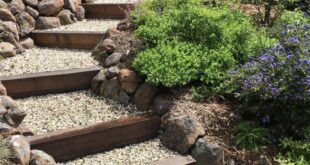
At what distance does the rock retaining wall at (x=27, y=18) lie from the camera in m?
5.18

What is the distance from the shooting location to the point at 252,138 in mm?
3660

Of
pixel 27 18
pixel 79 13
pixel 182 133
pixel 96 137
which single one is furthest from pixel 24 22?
pixel 182 133

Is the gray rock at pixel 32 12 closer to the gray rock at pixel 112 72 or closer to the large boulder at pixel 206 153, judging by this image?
the gray rock at pixel 112 72

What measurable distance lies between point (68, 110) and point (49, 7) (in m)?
2.14

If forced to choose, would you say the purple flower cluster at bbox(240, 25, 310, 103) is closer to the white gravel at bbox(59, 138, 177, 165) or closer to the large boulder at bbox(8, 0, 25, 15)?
the white gravel at bbox(59, 138, 177, 165)

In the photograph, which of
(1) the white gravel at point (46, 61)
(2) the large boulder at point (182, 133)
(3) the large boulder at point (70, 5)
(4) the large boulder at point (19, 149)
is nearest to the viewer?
(4) the large boulder at point (19, 149)

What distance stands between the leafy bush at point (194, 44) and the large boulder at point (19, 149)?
1355 mm

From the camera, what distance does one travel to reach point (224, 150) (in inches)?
145

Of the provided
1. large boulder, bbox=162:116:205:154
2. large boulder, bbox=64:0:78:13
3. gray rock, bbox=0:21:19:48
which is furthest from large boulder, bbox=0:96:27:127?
large boulder, bbox=64:0:78:13

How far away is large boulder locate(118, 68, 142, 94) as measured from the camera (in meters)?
4.34

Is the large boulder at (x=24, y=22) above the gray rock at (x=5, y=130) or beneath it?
above

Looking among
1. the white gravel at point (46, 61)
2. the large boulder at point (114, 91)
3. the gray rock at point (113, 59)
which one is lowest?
the large boulder at point (114, 91)

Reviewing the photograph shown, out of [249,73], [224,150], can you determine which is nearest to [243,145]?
[224,150]

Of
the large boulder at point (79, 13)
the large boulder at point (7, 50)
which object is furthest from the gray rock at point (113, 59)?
the large boulder at point (79, 13)
